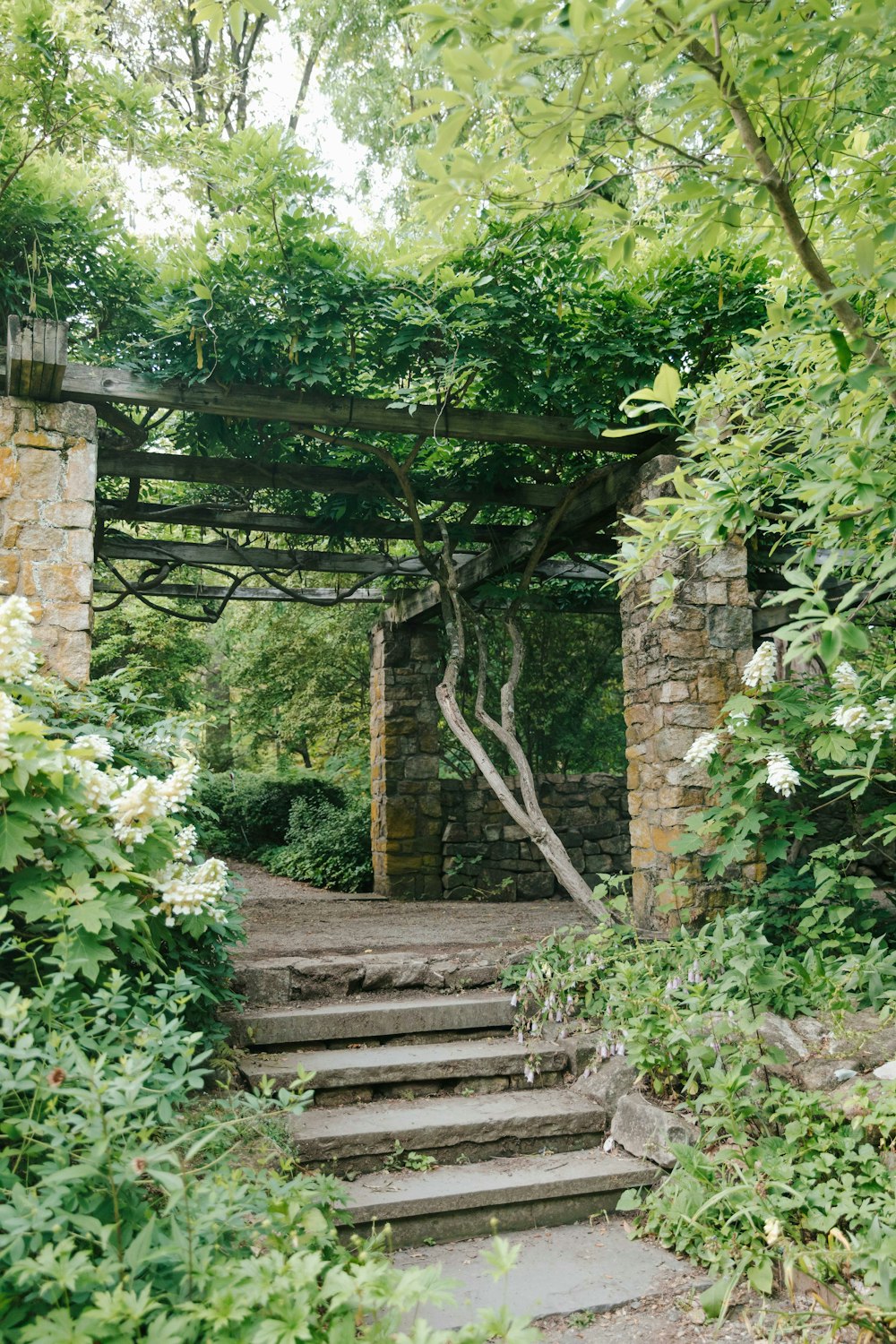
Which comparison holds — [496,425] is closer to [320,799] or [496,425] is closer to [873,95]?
[873,95]

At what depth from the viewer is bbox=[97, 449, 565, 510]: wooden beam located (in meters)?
5.16

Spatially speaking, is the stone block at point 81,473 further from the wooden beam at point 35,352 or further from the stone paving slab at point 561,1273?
the stone paving slab at point 561,1273

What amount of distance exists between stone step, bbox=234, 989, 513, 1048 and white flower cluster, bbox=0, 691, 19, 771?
5.59ft

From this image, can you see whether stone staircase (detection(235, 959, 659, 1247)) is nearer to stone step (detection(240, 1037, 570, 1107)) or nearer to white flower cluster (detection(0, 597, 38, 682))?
stone step (detection(240, 1037, 570, 1107))

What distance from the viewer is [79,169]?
4070 mm

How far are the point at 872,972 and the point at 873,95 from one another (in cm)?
282

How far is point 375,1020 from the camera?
12.0 feet

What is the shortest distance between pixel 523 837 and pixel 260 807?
166 inches

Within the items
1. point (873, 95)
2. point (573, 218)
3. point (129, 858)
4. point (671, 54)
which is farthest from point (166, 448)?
point (671, 54)

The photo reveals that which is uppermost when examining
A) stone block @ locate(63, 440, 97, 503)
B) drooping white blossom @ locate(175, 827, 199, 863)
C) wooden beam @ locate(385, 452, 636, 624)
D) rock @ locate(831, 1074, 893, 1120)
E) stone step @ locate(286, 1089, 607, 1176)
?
wooden beam @ locate(385, 452, 636, 624)

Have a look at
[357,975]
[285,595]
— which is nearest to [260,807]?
[285,595]

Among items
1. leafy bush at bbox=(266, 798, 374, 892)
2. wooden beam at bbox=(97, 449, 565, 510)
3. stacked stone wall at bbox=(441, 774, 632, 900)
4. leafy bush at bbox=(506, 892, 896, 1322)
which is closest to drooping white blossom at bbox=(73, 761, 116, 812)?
leafy bush at bbox=(506, 892, 896, 1322)

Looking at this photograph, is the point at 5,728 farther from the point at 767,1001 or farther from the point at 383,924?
the point at 383,924

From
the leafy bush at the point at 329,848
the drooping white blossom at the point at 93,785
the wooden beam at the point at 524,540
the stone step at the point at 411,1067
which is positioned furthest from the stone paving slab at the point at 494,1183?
the leafy bush at the point at 329,848
